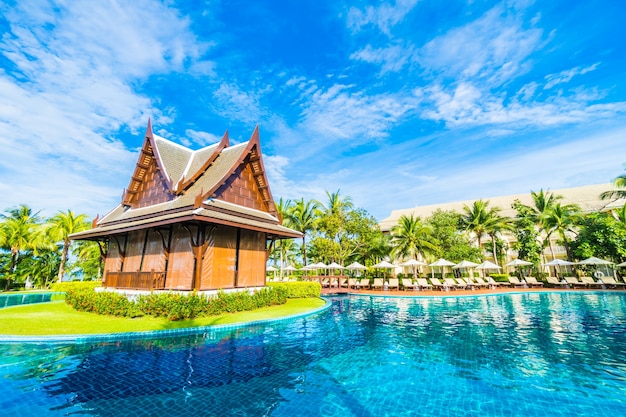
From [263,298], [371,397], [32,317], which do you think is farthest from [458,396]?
[32,317]

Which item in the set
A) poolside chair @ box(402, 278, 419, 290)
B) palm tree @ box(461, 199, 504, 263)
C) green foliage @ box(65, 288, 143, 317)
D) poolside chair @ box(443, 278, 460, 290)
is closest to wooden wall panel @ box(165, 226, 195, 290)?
green foliage @ box(65, 288, 143, 317)

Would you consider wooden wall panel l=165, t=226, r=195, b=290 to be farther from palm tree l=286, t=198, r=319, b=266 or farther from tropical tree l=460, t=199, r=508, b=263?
tropical tree l=460, t=199, r=508, b=263

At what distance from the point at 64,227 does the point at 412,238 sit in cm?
3712

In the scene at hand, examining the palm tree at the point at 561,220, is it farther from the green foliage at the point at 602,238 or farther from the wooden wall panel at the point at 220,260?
the wooden wall panel at the point at 220,260

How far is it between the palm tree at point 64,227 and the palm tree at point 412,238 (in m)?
35.0

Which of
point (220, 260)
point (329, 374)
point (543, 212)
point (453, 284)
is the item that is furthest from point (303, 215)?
point (329, 374)

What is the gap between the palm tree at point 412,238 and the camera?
3173cm

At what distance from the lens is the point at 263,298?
14.4 meters

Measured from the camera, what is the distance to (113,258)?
1700cm

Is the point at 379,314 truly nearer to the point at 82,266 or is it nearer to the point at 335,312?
the point at 335,312

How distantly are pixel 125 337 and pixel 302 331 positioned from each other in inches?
225

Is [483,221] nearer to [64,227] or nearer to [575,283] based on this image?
[575,283]

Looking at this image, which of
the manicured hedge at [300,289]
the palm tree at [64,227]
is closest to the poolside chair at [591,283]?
the manicured hedge at [300,289]

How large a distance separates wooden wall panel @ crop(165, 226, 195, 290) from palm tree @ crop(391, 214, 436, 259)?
24.8 metres
